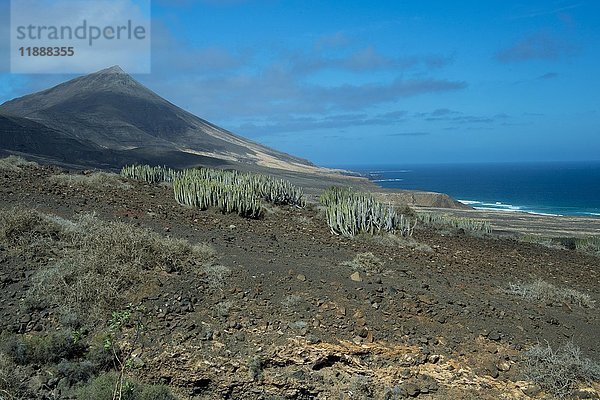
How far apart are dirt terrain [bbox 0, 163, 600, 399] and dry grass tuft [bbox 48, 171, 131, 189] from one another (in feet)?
19.5

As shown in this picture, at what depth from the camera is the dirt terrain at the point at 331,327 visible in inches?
200

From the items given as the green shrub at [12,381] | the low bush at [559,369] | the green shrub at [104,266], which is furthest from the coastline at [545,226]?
the green shrub at [12,381]

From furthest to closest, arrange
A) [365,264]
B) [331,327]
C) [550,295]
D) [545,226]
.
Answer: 1. [545,226]
2. [365,264]
3. [550,295]
4. [331,327]

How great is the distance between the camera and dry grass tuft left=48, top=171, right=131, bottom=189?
1277 centimetres

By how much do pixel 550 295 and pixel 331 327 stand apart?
12.3 ft

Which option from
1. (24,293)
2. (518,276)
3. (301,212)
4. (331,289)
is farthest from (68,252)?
(301,212)

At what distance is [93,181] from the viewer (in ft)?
43.2

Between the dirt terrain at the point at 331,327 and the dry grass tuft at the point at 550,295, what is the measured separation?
158mm

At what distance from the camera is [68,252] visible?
6625mm

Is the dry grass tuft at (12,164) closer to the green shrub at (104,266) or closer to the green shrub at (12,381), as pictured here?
the green shrub at (104,266)

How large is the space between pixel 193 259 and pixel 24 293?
2.23 m

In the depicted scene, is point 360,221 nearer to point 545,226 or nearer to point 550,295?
point 550,295

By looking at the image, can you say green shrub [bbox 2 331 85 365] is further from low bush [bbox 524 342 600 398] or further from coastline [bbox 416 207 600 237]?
coastline [bbox 416 207 600 237]

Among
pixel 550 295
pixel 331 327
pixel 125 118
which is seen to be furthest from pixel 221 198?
pixel 125 118
